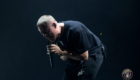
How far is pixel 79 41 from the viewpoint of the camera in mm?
942

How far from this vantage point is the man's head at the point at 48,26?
874mm

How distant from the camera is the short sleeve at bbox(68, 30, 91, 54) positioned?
3.05 feet

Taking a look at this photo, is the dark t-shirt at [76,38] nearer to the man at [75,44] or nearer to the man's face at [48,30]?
the man at [75,44]

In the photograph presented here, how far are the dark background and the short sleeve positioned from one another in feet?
1.55

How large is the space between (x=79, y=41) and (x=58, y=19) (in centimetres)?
52

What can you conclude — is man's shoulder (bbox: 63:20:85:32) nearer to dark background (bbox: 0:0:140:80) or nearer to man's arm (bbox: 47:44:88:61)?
man's arm (bbox: 47:44:88:61)

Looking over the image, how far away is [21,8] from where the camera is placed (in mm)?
1337

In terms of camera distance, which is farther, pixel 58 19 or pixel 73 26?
pixel 58 19

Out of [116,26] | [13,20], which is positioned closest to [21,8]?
[13,20]

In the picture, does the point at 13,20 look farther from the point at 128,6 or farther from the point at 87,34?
the point at 128,6

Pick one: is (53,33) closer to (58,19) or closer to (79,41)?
(79,41)

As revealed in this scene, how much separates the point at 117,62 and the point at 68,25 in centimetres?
87

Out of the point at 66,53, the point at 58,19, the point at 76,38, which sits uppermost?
the point at 58,19

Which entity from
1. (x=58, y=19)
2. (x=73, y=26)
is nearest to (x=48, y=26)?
(x=73, y=26)
